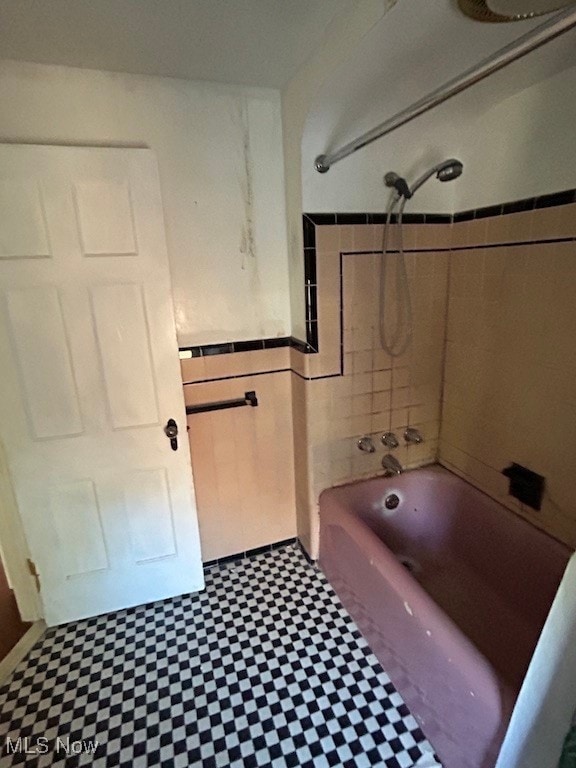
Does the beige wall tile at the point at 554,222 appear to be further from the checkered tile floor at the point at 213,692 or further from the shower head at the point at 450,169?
the checkered tile floor at the point at 213,692

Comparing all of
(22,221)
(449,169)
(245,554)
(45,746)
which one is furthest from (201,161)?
(45,746)

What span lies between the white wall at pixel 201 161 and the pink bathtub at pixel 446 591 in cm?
102

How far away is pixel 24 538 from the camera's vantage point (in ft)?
5.65

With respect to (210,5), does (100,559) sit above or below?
below

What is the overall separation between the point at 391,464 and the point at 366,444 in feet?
0.49

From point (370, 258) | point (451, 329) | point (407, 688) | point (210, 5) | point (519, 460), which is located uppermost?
point (210, 5)

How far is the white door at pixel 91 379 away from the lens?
145 centimetres

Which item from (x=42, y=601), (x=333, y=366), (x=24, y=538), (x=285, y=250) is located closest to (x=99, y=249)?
(x=285, y=250)

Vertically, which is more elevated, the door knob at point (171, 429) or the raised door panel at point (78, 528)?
the door knob at point (171, 429)

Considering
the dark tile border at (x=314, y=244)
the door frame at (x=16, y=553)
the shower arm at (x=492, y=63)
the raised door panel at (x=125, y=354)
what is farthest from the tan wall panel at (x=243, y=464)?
the shower arm at (x=492, y=63)

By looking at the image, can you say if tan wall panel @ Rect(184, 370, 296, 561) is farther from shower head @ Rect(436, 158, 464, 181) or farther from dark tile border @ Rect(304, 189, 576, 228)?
shower head @ Rect(436, 158, 464, 181)

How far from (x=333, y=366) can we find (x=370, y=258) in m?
0.51

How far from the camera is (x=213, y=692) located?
1.50m

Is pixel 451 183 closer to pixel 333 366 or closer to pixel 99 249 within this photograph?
pixel 333 366
